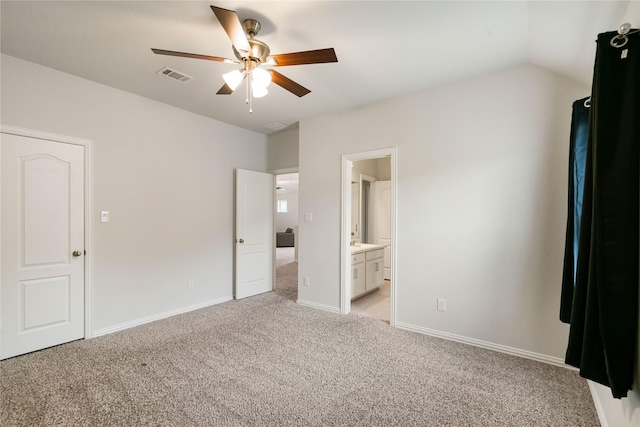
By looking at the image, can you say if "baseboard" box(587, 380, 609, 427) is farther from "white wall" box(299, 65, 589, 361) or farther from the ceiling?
the ceiling

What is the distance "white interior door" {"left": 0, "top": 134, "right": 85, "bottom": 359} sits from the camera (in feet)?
8.50

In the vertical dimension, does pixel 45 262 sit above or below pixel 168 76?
below

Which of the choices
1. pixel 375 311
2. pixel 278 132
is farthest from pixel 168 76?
pixel 375 311

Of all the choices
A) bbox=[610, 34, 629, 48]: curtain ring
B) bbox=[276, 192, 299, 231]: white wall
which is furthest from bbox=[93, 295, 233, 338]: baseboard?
bbox=[276, 192, 299, 231]: white wall

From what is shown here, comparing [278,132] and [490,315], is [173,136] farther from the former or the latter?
[490,315]

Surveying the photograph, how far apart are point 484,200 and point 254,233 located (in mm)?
3306

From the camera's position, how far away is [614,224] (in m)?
1.23

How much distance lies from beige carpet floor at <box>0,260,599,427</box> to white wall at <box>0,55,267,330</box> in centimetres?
66

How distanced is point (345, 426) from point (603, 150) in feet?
6.60

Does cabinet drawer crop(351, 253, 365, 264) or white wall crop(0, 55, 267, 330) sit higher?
white wall crop(0, 55, 267, 330)

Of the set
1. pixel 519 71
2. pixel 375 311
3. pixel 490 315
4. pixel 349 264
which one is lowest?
pixel 375 311

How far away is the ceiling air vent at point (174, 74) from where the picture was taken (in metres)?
2.82

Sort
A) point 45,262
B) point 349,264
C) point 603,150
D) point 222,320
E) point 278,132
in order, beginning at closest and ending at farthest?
point 603,150 → point 45,262 → point 222,320 → point 349,264 → point 278,132

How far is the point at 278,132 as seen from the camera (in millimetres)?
4922
